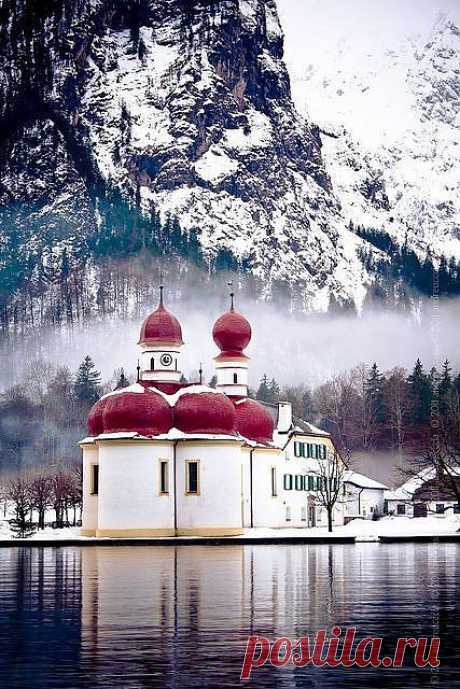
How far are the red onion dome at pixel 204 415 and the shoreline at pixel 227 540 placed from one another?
670 cm

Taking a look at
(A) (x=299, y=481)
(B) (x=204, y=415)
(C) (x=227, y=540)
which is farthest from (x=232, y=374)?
(C) (x=227, y=540)

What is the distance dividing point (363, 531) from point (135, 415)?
47.4 feet

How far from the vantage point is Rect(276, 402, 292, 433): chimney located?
93.0 meters

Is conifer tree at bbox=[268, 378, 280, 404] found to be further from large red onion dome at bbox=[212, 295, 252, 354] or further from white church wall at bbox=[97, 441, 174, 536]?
white church wall at bbox=[97, 441, 174, 536]

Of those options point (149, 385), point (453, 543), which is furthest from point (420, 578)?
point (149, 385)

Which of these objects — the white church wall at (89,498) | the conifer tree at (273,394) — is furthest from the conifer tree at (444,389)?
the white church wall at (89,498)

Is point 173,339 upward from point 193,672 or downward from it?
upward

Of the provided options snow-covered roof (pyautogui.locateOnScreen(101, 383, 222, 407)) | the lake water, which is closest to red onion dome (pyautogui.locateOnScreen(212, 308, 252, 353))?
snow-covered roof (pyautogui.locateOnScreen(101, 383, 222, 407))

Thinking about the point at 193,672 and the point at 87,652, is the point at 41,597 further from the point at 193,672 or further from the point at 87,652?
the point at 193,672

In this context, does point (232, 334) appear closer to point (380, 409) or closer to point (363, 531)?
point (363, 531)

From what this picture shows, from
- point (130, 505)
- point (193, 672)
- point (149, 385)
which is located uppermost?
point (149, 385)

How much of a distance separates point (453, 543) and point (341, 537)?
204 inches

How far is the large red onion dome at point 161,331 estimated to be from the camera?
8194 cm

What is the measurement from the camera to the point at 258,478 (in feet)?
274
